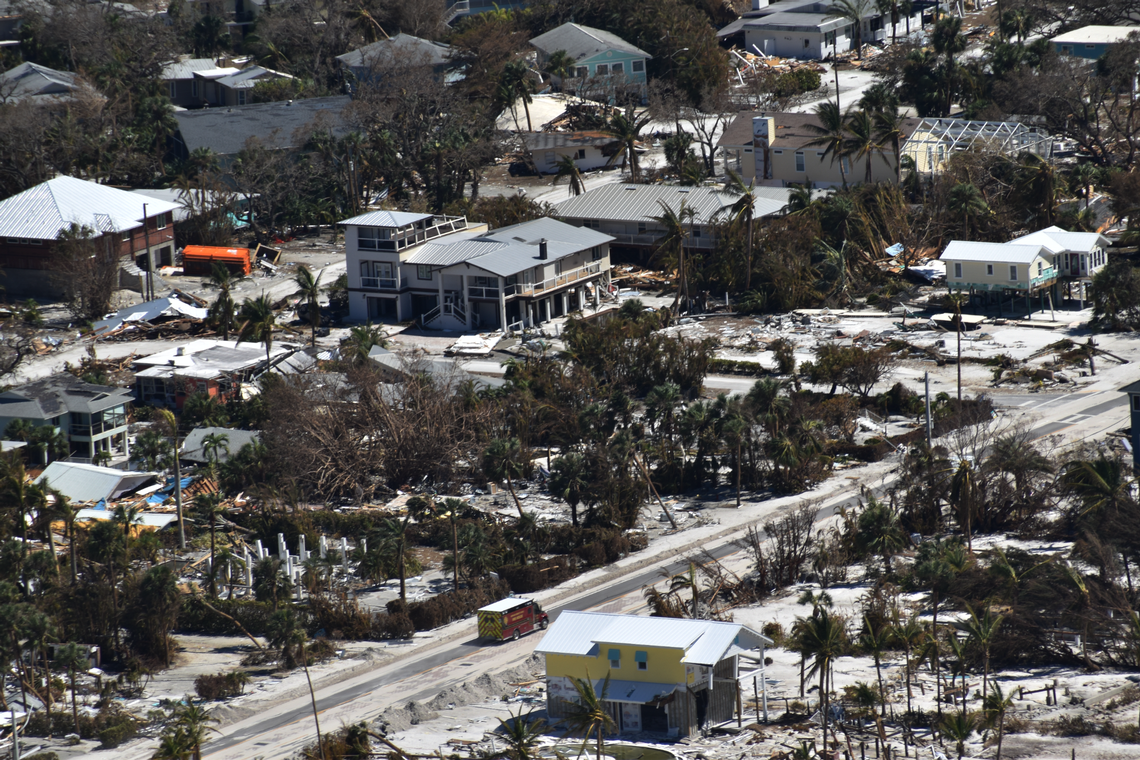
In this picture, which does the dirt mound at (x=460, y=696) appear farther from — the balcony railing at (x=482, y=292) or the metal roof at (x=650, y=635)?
the balcony railing at (x=482, y=292)

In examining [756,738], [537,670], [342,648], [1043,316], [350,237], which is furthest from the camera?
[350,237]

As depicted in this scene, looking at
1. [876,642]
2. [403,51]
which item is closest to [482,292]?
[403,51]

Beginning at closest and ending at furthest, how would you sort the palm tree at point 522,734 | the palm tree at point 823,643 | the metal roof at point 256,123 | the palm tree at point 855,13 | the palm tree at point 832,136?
1. the palm tree at point 522,734
2. the palm tree at point 823,643
3. the palm tree at point 832,136
4. the metal roof at point 256,123
5. the palm tree at point 855,13

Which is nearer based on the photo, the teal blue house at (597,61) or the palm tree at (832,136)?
the palm tree at (832,136)

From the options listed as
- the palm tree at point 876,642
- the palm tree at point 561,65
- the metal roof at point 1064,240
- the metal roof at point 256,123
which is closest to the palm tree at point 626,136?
the palm tree at point 561,65

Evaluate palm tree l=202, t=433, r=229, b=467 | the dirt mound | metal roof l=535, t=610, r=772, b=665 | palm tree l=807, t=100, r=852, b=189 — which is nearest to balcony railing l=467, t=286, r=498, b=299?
palm tree l=202, t=433, r=229, b=467

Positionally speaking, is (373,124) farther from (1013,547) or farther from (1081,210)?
(1013,547)

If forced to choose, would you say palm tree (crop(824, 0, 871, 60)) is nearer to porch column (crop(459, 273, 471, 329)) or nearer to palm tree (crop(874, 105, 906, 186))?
palm tree (crop(874, 105, 906, 186))

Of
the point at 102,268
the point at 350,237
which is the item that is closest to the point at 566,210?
the point at 350,237
